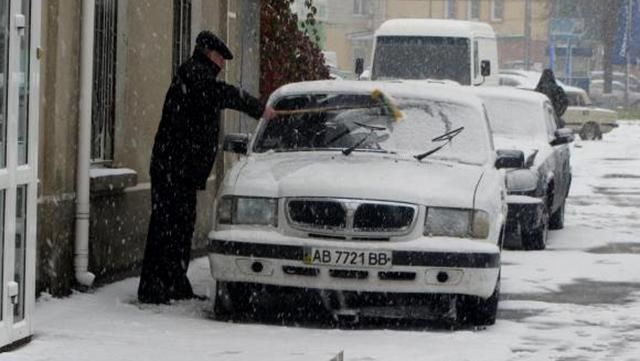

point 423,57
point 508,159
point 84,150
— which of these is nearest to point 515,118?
point 508,159

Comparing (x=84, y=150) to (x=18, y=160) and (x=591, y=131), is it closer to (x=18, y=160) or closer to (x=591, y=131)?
(x=18, y=160)

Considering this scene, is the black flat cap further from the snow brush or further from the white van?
the white van

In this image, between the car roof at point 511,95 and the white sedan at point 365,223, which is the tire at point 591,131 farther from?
the white sedan at point 365,223

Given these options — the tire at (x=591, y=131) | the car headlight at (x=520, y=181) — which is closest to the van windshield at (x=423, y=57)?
the car headlight at (x=520, y=181)

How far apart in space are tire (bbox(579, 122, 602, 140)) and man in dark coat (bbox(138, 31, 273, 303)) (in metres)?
35.1

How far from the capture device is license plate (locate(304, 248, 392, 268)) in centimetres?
1039

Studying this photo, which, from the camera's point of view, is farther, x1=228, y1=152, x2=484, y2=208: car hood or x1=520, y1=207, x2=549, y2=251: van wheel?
x1=520, y1=207, x2=549, y2=251: van wheel

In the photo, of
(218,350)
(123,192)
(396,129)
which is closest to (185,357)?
(218,350)

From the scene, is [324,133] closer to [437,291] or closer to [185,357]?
[437,291]

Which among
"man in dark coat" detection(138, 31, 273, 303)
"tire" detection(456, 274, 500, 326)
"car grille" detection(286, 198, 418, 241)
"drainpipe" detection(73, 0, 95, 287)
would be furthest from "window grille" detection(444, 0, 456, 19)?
"car grille" detection(286, 198, 418, 241)

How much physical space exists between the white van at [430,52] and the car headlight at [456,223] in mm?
18556

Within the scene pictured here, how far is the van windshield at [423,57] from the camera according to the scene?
1155 inches

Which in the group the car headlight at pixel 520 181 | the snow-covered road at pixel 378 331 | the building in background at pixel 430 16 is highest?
the building in background at pixel 430 16

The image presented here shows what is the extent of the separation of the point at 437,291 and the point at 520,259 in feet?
16.7
